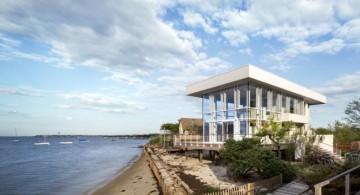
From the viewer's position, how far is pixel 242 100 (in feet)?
86.1

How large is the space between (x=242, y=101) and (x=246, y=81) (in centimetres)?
228

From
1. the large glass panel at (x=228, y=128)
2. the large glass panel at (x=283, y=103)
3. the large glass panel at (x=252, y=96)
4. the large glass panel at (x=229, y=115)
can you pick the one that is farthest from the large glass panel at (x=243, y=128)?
the large glass panel at (x=283, y=103)

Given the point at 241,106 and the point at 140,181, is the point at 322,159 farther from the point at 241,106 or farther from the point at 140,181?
the point at 140,181

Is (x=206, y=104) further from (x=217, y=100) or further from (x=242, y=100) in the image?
(x=242, y=100)

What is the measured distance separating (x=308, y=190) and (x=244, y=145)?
5.64 metres

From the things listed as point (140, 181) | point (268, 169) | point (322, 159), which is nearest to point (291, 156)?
point (322, 159)

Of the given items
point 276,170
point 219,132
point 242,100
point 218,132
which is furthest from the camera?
point 218,132

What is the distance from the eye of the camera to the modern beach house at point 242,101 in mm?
24484

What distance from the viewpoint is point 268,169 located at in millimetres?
16375

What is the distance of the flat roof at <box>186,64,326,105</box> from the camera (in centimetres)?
2351

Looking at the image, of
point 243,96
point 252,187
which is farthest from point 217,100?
point 252,187

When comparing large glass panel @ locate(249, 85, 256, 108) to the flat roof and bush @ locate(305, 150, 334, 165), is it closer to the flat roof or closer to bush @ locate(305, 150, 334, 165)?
the flat roof

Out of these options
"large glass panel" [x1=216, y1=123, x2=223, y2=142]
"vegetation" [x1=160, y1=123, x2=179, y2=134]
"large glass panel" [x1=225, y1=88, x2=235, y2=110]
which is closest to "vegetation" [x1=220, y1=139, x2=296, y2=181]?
"large glass panel" [x1=216, y1=123, x2=223, y2=142]

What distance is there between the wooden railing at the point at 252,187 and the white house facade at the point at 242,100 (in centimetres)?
826
